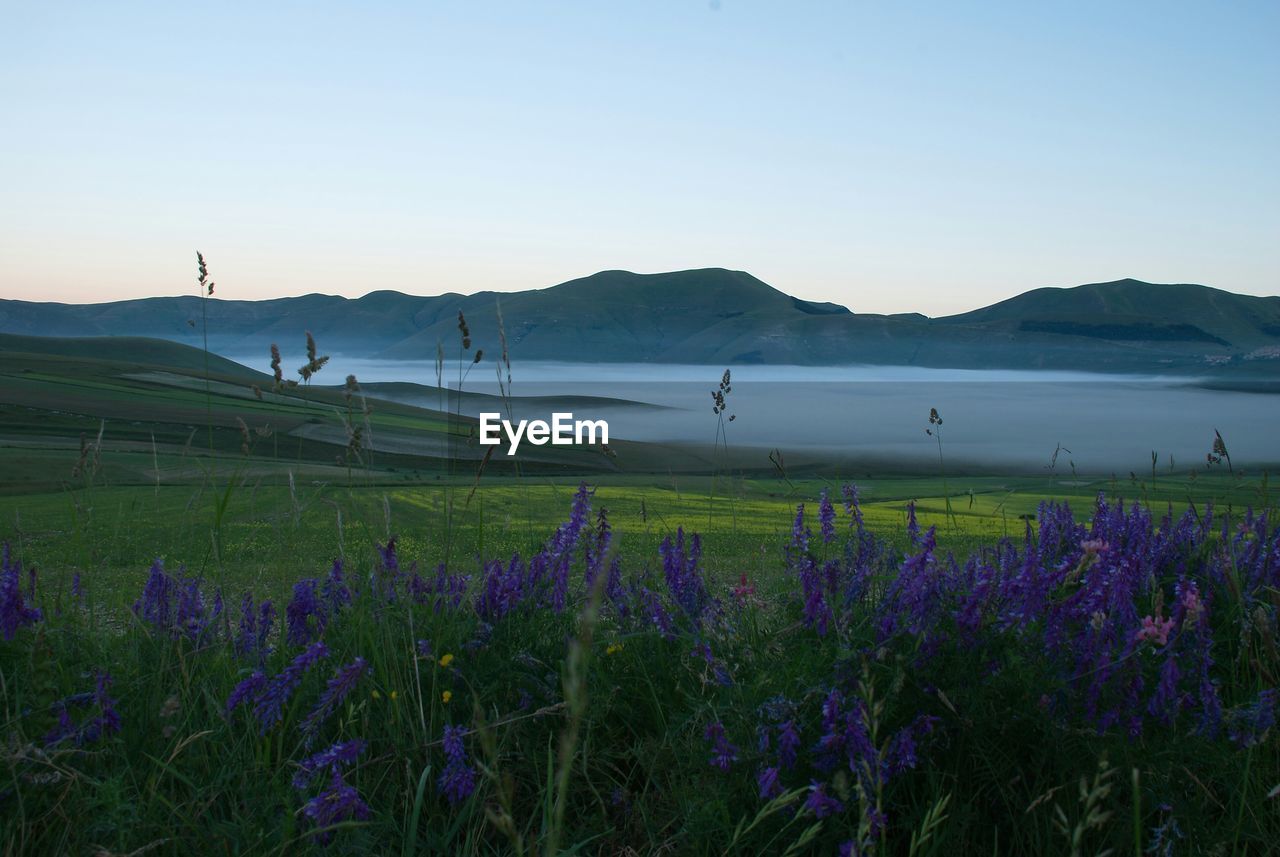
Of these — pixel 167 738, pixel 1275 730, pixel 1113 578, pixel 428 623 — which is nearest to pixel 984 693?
pixel 1113 578

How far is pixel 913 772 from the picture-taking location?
2.45 m

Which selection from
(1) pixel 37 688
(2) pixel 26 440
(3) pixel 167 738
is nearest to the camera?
(1) pixel 37 688

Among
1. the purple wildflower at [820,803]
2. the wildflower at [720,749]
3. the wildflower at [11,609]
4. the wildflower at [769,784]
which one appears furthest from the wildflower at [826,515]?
the wildflower at [11,609]

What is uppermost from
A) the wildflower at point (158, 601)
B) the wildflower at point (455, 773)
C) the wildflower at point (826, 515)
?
the wildflower at point (826, 515)

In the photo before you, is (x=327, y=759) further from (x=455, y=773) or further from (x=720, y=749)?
(x=720, y=749)

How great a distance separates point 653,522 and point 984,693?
738 centimetres

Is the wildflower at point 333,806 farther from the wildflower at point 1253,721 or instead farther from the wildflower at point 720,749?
the wildflower at point 1253,721

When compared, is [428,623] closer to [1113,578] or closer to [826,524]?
[826,524]

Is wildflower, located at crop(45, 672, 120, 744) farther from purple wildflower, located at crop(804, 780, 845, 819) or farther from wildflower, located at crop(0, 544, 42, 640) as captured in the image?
purple wildflower, located at crop(804, 780, 845, 819)

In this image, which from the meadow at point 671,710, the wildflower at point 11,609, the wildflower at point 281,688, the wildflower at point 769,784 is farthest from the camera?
the wildflower at point 11,609

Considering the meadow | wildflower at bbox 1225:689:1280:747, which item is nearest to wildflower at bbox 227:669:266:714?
the meadow

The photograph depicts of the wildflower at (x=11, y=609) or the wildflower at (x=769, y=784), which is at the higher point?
the wildflower at (x=11, y=609)

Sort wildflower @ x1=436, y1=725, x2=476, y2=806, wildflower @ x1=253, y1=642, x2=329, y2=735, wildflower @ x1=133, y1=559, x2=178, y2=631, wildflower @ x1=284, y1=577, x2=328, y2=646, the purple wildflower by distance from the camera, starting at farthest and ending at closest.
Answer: wildflower @ x1=133, y1=559, x2=178, y2=631
wildflower @ x1=284, y1=577, x2=328, y2=646
wildflower @ x1=253, y1=642, x2=329, y2=735
wildflower @ x1=436, y1=725, x2=476, y2=806
the purple wildflower

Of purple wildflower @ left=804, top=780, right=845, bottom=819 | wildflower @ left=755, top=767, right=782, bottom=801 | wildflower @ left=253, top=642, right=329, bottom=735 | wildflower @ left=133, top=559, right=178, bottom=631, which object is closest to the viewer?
purple wildflower @ left=804, top=780, right=845, bottom=819
